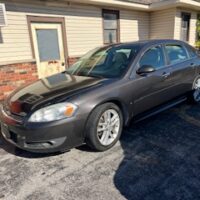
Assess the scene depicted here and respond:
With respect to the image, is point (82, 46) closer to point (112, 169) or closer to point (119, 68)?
point (119, 68)

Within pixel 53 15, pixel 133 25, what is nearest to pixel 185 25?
pixel 133 25

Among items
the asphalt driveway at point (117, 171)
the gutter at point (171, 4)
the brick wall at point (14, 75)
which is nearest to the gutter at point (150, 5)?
the gutter at point (171, 4)

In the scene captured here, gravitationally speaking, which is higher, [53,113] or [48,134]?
[53,113]

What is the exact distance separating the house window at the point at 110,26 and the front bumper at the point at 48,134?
23.2 feet

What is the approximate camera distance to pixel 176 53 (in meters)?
4.23

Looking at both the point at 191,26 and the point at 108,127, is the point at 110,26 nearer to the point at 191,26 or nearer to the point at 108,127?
the point at 191,26

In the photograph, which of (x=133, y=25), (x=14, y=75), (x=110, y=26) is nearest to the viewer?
(x=14, y=75)

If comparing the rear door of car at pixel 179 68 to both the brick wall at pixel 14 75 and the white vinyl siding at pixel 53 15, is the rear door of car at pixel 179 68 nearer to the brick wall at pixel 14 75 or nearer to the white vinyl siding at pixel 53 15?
the brick wall at pixel 14 75

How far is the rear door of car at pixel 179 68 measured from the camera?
3.98m

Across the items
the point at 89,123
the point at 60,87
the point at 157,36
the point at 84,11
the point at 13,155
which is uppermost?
the point at 84,11

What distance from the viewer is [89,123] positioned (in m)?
2.73

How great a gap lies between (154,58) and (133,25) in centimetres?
706

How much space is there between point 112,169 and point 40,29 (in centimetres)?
559

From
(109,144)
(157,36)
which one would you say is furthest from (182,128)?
(157,36)
